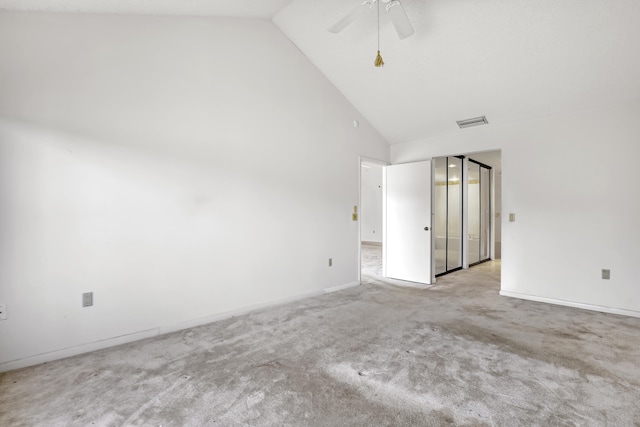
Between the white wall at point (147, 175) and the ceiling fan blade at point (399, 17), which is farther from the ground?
the ceiling fan blade at point (399, 17)

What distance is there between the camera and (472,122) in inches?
176

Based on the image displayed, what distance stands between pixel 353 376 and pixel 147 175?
2493 mm

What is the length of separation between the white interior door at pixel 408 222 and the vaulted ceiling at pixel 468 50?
100cm

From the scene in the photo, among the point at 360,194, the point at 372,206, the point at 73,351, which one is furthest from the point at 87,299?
the point at 372,206

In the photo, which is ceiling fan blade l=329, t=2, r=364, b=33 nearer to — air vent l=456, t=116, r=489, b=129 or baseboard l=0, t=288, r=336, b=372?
air vent l=456, t=116, r=489, b=129

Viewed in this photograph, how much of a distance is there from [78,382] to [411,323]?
113 inches

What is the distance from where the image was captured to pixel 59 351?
2.48 metres

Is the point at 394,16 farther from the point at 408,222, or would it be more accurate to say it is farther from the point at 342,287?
the point at 342,287

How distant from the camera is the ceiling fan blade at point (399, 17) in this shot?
8.02 feet

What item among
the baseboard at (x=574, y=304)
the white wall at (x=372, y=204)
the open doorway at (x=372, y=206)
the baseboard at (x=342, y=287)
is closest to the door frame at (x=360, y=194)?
the baseboard at (x=342, y=287)

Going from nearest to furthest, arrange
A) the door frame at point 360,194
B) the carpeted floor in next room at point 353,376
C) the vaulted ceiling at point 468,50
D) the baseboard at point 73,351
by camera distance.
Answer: the carpeted floor in next room at point 353,376
the baseboard at point 73,351
the vaulted ceiling at point 468,50
the door frame at point 360,194

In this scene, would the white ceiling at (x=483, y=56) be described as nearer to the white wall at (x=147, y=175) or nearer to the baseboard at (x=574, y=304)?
the white wall at (x=147, y=175)

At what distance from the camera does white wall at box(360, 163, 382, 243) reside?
10.8 metres

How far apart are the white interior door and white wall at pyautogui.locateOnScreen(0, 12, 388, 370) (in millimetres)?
1679
